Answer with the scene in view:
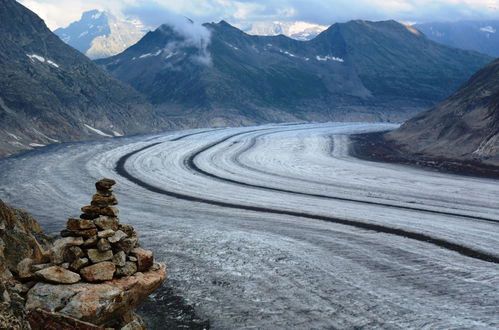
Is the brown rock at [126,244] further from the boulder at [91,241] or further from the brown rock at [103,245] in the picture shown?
the boulder at [91,241]

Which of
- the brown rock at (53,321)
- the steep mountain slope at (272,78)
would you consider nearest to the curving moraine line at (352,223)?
the brown rock at (53,321)

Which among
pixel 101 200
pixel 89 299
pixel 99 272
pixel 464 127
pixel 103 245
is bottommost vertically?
pixel 89 299

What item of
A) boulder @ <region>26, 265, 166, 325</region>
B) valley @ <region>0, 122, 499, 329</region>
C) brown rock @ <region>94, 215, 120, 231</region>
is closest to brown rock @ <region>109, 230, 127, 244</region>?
brown rock @ <region>94, 215, 120, 231</region>

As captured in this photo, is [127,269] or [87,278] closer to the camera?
[87,278]

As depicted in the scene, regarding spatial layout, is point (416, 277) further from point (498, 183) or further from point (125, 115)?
point (125, 115)

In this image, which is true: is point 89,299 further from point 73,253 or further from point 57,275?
point 73,253

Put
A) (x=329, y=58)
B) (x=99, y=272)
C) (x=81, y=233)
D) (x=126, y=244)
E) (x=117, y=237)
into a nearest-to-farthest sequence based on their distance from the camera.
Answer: (x=99, y=272)
(x=81, y=233)
(x=117, y=237)
(x=126, y=244)
(x=329, y=58)

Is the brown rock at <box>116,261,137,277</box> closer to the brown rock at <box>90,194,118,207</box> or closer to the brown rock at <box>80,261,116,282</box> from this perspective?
the brown rock at <box>80,261,116,282</box>

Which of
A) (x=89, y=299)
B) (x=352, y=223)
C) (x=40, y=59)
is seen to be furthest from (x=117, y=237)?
(x=40, y=59)

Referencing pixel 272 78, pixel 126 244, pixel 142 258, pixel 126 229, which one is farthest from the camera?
pixel 272 78
